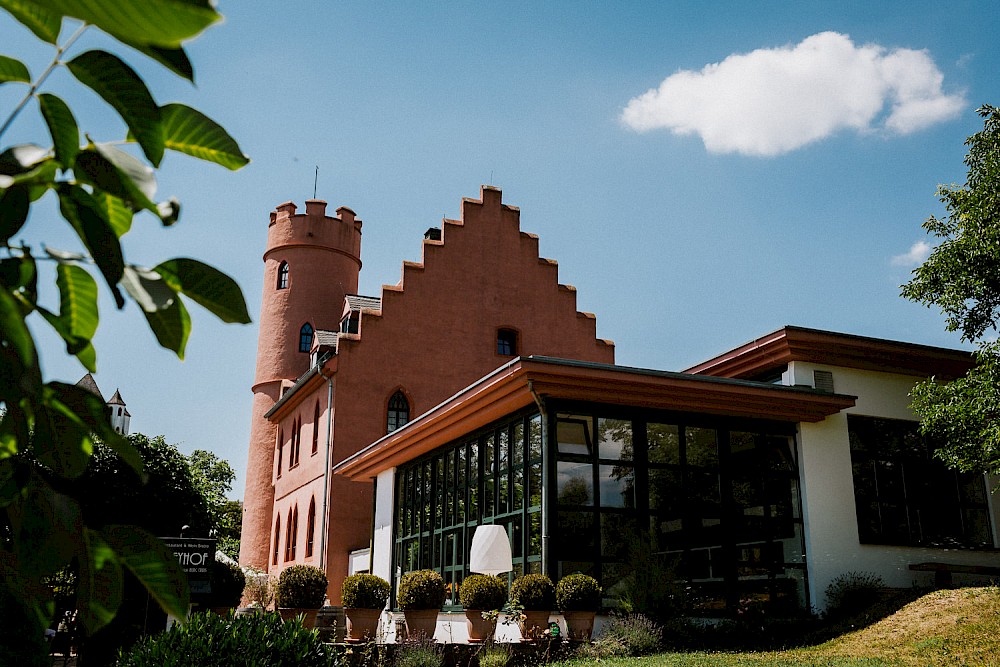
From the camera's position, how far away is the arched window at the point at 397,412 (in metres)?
27.5

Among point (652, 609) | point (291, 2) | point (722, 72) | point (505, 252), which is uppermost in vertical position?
point (505, 252)

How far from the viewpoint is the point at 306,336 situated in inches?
1373

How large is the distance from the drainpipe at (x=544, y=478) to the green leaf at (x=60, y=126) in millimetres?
13395

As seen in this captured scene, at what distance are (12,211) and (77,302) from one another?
0.16 m

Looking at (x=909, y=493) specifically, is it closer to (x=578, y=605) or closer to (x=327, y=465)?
(x=578, y=605)

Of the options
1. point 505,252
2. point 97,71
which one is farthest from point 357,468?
point 97,71

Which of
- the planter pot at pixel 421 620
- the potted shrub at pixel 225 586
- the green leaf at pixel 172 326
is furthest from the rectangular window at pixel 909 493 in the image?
the green leaf at pixel 172 326

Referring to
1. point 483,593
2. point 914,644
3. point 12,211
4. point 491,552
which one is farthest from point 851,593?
point 12,211

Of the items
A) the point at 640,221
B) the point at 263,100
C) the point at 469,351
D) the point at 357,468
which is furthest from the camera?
the point at 469,351

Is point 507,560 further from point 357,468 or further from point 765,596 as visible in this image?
point 357,468

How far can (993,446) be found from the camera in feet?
48.7

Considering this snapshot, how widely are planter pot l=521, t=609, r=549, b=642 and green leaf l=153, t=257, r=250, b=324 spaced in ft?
42.6

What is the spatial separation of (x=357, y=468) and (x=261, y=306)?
575 inches

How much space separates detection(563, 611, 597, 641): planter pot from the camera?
1351cm
